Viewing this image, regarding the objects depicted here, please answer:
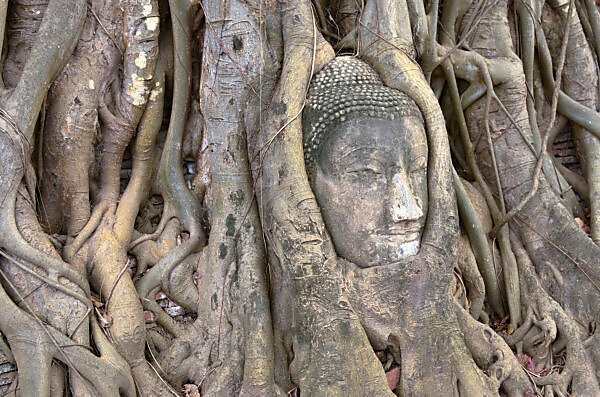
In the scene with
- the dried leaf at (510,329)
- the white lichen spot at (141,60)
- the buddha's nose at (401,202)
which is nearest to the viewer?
the buddha's nose at (401,202)

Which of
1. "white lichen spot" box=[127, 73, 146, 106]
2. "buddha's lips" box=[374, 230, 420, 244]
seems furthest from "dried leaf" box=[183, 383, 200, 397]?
"white lichen spot" box=[127, 73, 146, 106]

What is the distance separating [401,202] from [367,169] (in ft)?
0.74

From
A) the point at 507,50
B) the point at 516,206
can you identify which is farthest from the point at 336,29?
the point at 516,206

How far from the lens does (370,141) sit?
255 centimetres

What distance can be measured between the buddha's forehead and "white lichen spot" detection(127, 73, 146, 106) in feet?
3.62

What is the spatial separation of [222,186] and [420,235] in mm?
1038

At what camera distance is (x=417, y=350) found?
2443 millimetres

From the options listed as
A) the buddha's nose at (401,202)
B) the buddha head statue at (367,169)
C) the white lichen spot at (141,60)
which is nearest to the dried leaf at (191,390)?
the buddha head statue at (367,169)

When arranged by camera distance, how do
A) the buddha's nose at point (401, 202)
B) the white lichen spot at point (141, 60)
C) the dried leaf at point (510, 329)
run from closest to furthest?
the buddha's nose at point (401, 202) → the white lichen spot at point (141, 60) → the dried leaf at point (510, 329)

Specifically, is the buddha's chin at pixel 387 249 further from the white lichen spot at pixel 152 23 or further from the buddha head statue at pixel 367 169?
the white lichen spot at pixel 152 23

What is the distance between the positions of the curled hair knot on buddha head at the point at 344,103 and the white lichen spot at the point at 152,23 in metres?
0.97

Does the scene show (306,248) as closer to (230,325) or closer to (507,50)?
(230,325)

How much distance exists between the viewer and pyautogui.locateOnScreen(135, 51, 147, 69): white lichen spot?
2.92 metres

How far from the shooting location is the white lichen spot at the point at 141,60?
2.92 meters
